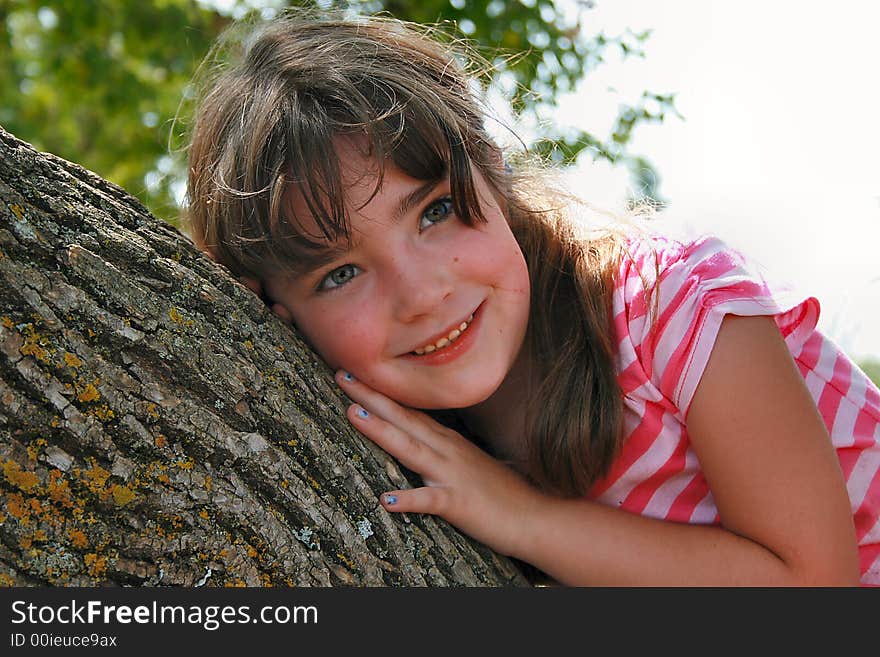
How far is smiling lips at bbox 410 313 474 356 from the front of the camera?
78.5 inches

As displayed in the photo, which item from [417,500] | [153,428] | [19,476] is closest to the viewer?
[19,476]

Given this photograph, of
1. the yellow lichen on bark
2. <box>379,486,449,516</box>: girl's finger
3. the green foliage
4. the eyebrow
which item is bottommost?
the green foliage

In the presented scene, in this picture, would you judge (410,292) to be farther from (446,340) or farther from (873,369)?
(873,369)

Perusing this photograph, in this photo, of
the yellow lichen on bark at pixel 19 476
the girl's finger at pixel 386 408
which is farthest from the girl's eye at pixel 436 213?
the yellow lichen on bark at pixel 19 476

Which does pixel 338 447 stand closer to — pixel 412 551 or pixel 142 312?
pixel 412 551

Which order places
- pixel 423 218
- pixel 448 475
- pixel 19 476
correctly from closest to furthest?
1. pixel 19 476
2. pixel 448 475
3. pixel 423 218

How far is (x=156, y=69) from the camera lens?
18.7 ft

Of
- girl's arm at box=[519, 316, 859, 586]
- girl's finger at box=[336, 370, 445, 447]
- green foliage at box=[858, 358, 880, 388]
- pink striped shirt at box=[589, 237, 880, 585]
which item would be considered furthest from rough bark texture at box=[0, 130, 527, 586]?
green foliage at box=[858, 358, 880, 388]

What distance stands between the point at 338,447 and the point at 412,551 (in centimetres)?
24

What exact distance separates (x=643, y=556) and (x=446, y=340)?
2.09 ft

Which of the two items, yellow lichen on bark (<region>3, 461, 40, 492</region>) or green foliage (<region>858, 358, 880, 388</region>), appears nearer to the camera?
yellow lichen on bark (<region>3, 461, 40, 492</region>)

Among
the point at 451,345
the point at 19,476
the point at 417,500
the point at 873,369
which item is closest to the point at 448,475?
the point at 417,500

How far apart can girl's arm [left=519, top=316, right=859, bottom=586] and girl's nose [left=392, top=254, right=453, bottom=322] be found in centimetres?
52

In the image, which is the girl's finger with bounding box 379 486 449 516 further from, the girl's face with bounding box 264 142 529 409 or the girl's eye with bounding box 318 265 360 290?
the girl's eye with bounding box 318 265 360 290
